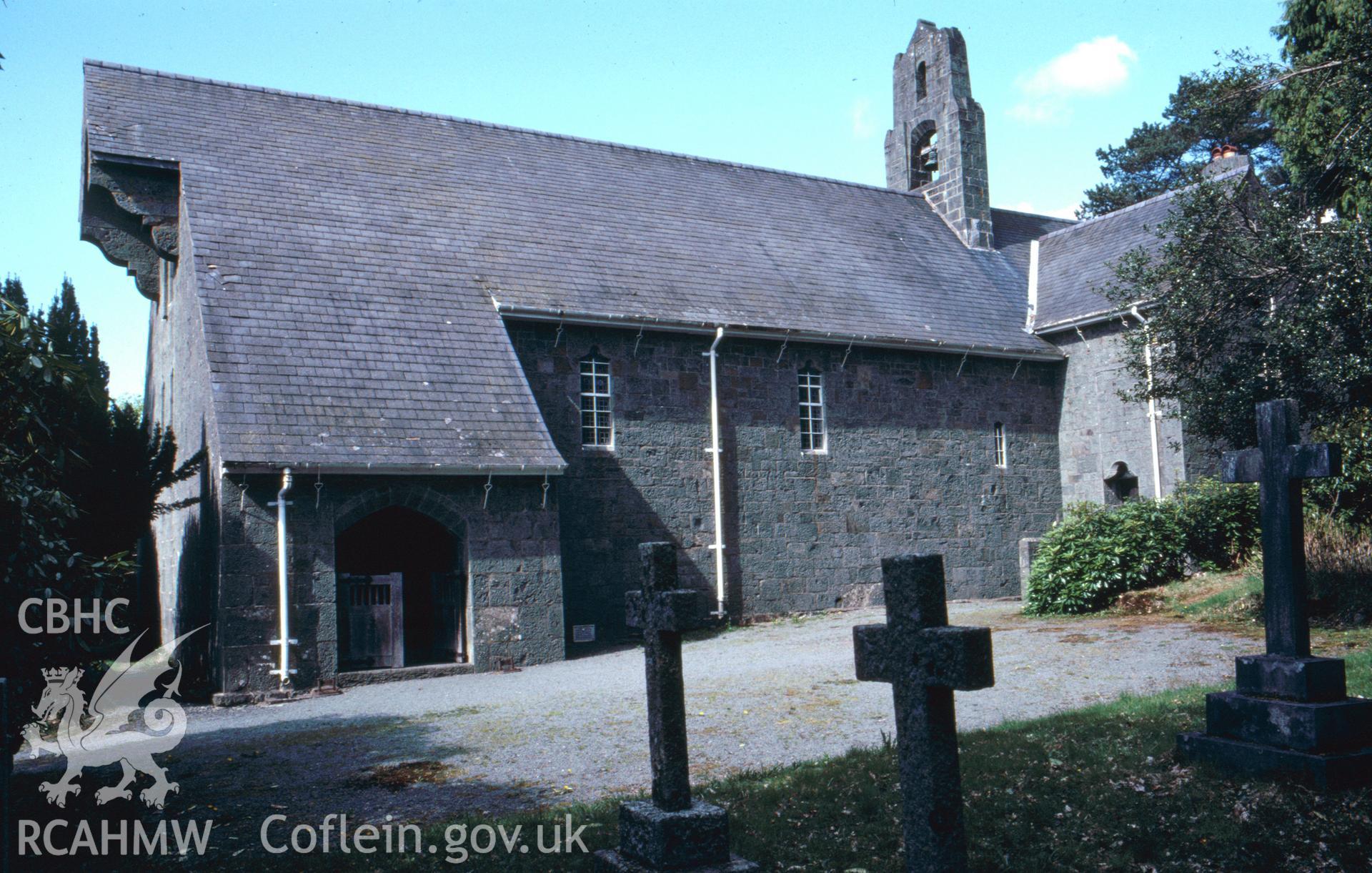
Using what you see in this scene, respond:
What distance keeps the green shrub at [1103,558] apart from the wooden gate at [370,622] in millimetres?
9447

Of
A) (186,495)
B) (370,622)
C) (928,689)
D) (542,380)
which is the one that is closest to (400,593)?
(370,622)

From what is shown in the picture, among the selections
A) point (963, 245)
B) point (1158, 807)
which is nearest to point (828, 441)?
point (963, 245)

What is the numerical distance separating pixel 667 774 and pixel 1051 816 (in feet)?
7.34

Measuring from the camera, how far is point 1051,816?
5.74 m

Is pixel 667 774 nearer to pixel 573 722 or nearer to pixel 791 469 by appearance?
pixel 573 722

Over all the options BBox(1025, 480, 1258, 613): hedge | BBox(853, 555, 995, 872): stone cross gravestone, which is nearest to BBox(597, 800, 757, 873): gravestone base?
BBox(853, 555, 995, 872): stone cross gravestone

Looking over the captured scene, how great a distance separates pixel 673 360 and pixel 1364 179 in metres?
9.99

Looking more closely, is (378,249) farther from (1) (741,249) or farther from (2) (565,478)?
(1) (741,249)

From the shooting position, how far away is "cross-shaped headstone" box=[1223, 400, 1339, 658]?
21.0 ft

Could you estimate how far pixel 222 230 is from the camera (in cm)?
1586

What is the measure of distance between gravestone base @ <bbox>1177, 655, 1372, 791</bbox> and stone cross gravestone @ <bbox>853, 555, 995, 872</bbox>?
3134mm

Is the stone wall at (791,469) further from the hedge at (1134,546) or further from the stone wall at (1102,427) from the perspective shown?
the hedge at (1134,546)

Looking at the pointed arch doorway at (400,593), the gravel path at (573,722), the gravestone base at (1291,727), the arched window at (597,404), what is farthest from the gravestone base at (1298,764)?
the arched window at (597,404)

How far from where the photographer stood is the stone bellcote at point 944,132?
24.9 m
